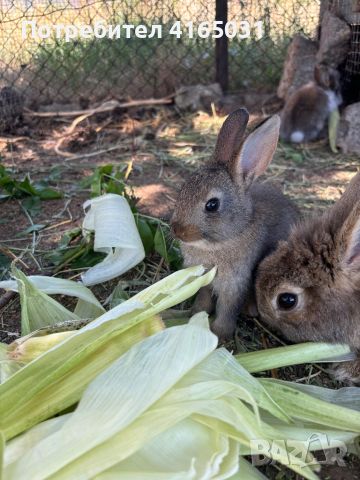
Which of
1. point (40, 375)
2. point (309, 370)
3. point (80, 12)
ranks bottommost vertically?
point (309, 370)

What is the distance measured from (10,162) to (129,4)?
3081 millimetres

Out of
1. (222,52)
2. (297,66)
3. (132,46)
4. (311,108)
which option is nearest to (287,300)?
(311,108)

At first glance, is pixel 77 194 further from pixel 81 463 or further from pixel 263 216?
pixel 81 463

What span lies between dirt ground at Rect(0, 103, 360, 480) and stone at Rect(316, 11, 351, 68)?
1.33 meters

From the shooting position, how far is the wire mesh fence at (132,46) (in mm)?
7457

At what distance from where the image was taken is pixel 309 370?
8.96 feet

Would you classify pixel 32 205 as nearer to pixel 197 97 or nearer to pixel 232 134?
pixel 232 134

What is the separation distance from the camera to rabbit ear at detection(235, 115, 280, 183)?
2.99 m

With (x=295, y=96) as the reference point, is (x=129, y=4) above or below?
above

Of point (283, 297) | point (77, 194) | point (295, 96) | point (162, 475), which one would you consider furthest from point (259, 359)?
point (295, 96)

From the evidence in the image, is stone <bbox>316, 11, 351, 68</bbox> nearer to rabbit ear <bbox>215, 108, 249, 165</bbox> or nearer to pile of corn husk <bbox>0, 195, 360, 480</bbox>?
rabbit ear <bbox>215, 108, 249, 165</bbox>

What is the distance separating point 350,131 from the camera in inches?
248

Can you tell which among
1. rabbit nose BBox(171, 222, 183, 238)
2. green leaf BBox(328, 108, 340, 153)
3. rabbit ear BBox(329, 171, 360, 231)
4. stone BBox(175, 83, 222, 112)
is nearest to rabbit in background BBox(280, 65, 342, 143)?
green leaf BBox(328, 108, 340, 153)

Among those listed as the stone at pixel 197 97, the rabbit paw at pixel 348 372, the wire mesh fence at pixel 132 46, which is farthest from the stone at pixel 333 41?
the rabbit paw at pixel 348 372
